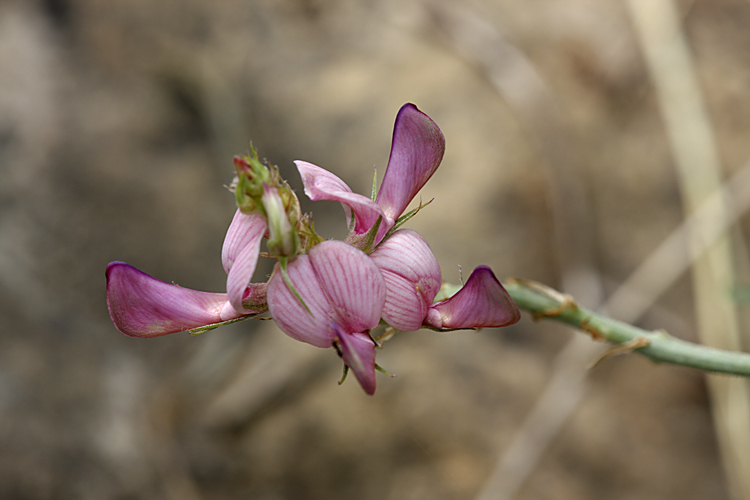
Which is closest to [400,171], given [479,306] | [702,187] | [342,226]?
[479,306]

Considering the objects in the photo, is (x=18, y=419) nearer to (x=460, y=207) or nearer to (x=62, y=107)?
(x=62, y=107)

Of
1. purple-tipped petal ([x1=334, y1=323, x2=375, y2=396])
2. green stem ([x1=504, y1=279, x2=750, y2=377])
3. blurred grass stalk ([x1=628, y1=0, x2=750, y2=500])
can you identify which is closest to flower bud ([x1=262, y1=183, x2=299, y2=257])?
purple-tipped petal ([x1=334, y1=323, x2=375, y2=396])

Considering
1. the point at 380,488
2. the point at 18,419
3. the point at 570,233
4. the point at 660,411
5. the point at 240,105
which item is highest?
the point at 570,233

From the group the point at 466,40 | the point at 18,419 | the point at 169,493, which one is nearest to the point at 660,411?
the point at 466,40

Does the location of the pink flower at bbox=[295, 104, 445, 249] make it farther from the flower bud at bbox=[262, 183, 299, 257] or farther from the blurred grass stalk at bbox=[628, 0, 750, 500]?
the blurred grass stalk at bbox=[628, 0, 750, 500]

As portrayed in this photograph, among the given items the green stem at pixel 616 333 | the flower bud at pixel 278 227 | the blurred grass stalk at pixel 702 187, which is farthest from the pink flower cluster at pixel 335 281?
the blurred grass stalk at pixel 702 187

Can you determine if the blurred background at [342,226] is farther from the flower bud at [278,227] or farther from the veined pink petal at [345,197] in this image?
the flower bud at [278,227]
